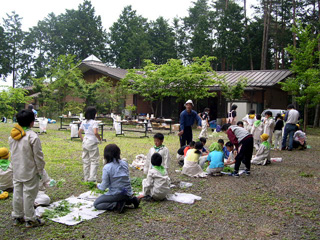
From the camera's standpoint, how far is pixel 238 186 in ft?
18.7

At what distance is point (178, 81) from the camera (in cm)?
1875

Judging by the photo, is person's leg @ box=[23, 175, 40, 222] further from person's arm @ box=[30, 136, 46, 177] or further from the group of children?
person's arm @ box=[30, 136, 46, 177]

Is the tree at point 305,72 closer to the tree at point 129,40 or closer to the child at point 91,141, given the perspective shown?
the child at point 91,141

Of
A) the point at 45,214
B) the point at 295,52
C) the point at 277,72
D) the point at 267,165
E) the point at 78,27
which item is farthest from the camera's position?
the point at 78,27

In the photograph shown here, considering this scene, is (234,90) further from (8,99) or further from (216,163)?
(8,99)

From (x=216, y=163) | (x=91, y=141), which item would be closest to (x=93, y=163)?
(x=91, y=141)

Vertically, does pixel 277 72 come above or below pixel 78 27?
below

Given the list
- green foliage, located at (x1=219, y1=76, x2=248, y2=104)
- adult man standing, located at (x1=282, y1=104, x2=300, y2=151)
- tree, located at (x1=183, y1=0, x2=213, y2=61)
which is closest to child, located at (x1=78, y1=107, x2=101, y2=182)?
adult man standing, located at (x1=282, y1=104, x2=300, y2=151)

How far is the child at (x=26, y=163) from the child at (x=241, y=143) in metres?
4.19

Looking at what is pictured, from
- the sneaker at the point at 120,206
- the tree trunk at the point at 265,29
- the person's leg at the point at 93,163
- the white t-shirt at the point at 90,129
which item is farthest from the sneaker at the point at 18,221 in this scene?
the tree trunk at the point at 265,29

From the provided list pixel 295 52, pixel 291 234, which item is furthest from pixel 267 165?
pixel 295 52

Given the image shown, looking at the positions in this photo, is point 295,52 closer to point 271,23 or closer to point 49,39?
point 271,23

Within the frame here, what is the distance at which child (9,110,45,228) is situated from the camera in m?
3.54

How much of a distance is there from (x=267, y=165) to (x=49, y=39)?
1524 inches
